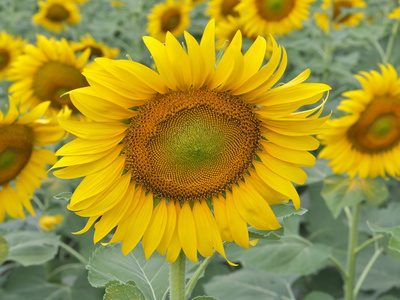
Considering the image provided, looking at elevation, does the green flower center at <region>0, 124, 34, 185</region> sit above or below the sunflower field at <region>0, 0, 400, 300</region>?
below

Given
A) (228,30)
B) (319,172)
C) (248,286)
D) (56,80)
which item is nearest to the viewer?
(248,286)

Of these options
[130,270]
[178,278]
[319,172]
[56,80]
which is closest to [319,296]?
[319,172]

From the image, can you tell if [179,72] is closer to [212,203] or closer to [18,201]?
[212,203]

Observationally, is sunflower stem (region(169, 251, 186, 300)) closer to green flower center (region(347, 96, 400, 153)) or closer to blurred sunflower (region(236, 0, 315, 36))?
green flower center (region(347, 96, 400, 153))

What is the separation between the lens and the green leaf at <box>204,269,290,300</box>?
2.38 metres

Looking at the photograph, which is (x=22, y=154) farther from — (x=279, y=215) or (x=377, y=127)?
(x=377, y=127)

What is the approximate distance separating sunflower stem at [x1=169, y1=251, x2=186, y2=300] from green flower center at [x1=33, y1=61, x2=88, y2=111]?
2.18m

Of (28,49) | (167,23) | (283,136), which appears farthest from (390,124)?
(167,23)

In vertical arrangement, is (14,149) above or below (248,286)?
above

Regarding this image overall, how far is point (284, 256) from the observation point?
7.80 feet

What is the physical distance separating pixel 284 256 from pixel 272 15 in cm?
199

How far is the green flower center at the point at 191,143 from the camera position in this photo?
119 cm

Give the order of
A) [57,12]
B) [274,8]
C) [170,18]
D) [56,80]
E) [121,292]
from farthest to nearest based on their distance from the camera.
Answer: [57,12]
[170,18]
[274,8]
[56,80]
[121,292]

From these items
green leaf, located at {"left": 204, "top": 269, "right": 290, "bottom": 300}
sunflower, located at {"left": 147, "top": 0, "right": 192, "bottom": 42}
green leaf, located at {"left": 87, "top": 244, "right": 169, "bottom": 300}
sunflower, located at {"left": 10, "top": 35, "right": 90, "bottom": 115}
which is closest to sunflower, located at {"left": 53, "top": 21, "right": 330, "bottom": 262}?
green leaf, located at {"left": 87, "top": 244, "right": 169, "bottom": 300}
